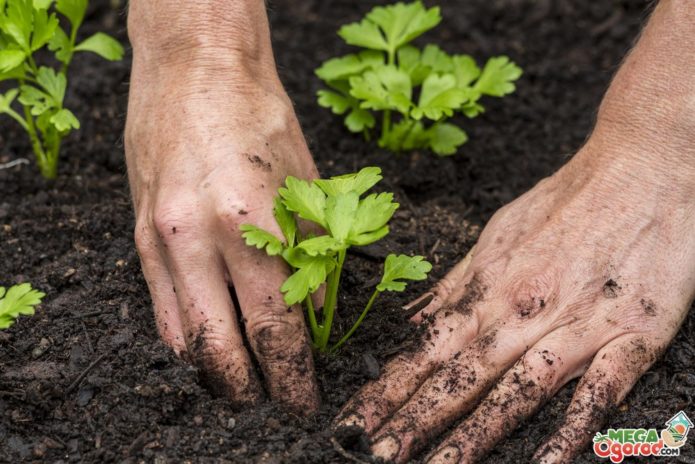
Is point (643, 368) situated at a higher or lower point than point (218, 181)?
lower

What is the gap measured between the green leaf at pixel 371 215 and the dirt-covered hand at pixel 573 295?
1.60ft

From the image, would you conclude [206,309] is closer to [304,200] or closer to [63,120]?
[304,200]

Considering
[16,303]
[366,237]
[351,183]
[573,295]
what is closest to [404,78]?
[351,183]

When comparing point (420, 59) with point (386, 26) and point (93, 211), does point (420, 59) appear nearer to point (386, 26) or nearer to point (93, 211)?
point (386, 26)

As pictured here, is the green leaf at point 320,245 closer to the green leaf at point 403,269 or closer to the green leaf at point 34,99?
the green leaf at point 403,269

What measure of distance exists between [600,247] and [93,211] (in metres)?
1.93

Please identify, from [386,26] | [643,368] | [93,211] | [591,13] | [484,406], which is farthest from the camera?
[591,13]

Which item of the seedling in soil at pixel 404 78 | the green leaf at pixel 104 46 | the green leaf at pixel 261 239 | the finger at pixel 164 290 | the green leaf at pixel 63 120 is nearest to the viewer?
the green leaf at pixel 261 239

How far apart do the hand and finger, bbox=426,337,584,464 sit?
443 mm

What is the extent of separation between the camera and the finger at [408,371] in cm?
245

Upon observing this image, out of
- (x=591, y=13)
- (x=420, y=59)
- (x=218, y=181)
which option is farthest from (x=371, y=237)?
(x=591, y=13)

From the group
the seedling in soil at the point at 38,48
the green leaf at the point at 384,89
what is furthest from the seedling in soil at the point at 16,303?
the green leaf at the point at 384,89

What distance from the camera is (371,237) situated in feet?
7.62

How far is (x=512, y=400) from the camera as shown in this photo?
8.18 feet
